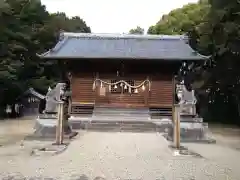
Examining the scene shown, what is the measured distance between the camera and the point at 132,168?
32.8 feet

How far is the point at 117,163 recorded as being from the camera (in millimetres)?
10711

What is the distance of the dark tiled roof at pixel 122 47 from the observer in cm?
2497

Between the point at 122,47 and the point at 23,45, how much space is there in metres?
10.8

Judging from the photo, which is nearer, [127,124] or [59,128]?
[59,128]

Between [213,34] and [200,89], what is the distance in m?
5.76

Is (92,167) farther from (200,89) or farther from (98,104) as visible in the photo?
(200,89)

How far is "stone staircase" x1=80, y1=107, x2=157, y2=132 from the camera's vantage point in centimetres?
2142

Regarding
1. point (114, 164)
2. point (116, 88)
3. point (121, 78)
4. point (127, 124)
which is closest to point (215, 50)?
point (121, 78)

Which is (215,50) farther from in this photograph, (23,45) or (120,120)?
(23,45)

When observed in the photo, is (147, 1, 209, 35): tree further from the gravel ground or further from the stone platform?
the gravel ground

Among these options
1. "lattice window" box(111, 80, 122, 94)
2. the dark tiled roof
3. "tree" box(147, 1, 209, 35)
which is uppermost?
Result: "tree" box(147, 1, 209, 35)

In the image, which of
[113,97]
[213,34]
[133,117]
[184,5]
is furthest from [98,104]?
[184,5]

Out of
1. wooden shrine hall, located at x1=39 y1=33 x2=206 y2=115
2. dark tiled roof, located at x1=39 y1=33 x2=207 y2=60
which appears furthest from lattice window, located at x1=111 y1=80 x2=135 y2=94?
dark tiled roof, located at x1=39 y1=33 x2=207 y2=60

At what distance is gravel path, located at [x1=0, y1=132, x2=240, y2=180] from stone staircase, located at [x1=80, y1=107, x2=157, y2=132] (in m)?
6.56
